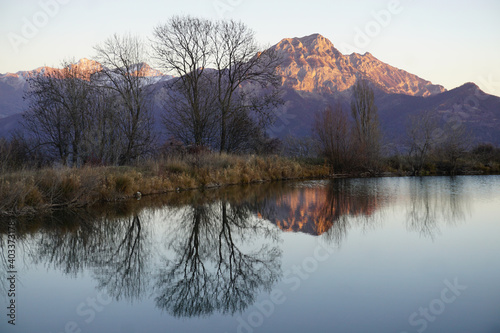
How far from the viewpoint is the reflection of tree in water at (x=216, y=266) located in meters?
5.30

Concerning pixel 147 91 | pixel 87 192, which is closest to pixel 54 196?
pixel 87 192

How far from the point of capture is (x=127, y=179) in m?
15.4

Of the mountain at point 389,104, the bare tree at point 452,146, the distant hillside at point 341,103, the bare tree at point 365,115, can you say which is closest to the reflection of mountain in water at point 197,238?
the bare tree at point 452,146

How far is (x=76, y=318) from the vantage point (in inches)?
190

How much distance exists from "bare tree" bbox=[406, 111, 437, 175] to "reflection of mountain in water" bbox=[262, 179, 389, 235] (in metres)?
14.6

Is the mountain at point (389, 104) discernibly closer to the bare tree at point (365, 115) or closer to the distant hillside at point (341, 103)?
the distant hillside at point (341, 103)

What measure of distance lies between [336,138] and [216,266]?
75.0ft

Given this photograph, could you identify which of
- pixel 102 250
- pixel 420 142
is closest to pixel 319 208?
pixel 102 250

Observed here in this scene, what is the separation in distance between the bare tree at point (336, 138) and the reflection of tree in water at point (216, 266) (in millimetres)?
18429

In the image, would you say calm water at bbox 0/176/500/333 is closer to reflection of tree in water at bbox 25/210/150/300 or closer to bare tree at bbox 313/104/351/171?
reflection of tree in water at bbox 25/210/150/300

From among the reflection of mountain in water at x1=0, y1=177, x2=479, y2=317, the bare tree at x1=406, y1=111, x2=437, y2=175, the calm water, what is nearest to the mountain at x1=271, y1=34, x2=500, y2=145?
the bare tree at x1=406, y1=111, x2=437, y2=175

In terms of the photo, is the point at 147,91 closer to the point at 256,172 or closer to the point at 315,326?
the point at 256,172

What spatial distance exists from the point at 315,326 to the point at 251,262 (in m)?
2.84

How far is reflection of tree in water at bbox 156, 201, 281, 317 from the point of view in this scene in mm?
5305
